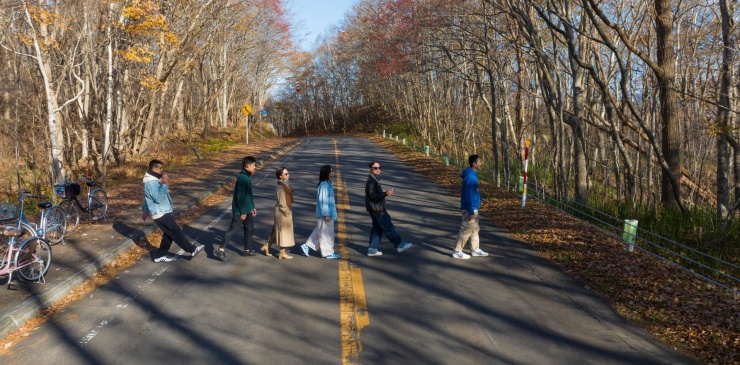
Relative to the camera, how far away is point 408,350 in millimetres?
4758

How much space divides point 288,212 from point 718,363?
5.82 meters

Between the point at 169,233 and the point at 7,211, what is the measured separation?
7.52 feet

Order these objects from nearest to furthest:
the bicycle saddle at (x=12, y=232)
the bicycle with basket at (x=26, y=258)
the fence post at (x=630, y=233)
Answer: the bicycle with basket at (x=26, y=258) → the bicycle saddle at (x=12, y=232) → the fence post at (x=630, y=233)

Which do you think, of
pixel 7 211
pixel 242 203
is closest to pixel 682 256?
pixel 242 203

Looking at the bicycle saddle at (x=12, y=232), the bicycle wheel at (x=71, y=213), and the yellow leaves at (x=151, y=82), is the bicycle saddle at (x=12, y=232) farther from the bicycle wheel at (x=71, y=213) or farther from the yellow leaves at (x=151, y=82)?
the yellow leaves at (x=151, y=82)

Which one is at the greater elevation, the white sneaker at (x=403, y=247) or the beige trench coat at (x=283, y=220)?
the beige trench coat at (x=283, y=220)

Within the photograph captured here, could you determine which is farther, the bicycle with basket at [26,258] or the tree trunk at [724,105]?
the tree trunk at [724,105]

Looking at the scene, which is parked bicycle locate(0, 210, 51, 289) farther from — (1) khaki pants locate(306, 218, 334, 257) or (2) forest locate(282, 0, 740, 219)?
(2) forest locate(282, 0, 740, 219)

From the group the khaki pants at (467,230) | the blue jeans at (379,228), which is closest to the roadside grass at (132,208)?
the blue jeans at (379,228)

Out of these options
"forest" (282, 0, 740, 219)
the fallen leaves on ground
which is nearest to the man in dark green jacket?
the fallen leaves on ground

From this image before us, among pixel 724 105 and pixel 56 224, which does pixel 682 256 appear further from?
pixel 56 224

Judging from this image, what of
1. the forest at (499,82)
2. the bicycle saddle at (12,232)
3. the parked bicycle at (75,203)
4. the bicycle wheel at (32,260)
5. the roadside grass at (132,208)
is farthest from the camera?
the forest at (499,82)

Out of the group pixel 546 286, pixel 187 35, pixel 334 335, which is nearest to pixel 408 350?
pixel 334 335

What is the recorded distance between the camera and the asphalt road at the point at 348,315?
4730 millimetres
